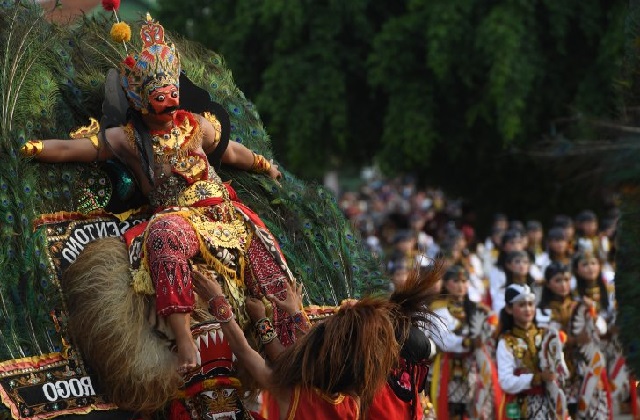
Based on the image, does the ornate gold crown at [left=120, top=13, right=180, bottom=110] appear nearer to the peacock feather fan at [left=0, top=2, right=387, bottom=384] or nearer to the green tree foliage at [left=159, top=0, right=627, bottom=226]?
the peacock feather fan at [left=0, top=2, right=387, bottom=384]

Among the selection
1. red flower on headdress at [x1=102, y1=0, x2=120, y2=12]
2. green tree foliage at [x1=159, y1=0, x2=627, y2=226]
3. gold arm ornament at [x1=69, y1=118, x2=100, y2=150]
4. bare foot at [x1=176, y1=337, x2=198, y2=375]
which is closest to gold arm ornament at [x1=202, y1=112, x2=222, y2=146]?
gold arm ornament at [x1=69, y1=118, x2=100, y2=150]

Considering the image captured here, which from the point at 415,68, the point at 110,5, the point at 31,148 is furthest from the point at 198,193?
the point at 415,68

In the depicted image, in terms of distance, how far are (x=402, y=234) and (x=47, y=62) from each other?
9047mm

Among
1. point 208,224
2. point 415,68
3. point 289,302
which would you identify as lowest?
point 289,302

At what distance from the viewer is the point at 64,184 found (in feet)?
23.1

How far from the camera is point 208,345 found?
268 inches

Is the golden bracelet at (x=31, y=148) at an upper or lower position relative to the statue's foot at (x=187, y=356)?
upper

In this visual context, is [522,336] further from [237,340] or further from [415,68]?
[415,68]

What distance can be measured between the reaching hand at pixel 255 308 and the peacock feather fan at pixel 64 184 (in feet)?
2.41

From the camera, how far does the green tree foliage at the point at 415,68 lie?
58.9ft

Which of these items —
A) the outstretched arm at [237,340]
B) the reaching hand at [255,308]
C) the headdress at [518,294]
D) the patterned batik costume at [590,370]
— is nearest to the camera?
the outstretched arm at [237,340]

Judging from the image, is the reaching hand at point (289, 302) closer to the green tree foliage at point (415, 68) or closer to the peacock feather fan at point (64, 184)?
the peacock feather fan at point (64, 184)

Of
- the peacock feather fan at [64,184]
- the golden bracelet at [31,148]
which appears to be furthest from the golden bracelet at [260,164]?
the golden bracelet at [31,148]

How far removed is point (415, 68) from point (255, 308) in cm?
1252
